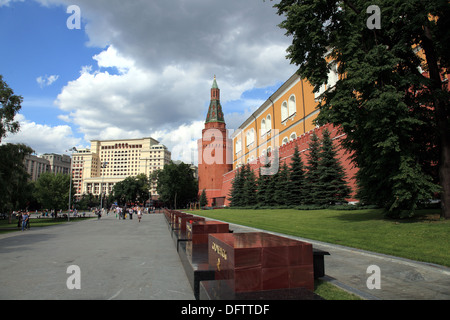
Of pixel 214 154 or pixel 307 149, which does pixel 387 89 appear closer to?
pixel 307 149

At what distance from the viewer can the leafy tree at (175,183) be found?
78.1 meters

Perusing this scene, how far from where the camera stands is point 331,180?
24312mm

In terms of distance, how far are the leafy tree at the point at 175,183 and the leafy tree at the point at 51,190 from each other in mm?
39004

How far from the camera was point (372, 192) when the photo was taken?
1327 centimetres

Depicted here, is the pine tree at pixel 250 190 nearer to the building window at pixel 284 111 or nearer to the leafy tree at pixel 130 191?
the building window at pixel 284 111

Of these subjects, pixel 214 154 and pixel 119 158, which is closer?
pixel 214 154

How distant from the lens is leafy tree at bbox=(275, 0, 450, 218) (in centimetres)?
1098

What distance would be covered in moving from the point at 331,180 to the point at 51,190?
3597 centimetres

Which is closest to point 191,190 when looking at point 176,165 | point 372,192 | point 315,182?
point 176,165

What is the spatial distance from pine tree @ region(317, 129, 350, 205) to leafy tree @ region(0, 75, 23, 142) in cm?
2732

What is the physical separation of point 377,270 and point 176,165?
76.4m

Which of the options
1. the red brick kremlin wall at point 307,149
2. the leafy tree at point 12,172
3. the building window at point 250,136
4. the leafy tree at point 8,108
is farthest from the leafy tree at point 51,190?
the building window at point 250,136

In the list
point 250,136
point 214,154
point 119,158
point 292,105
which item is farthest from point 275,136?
point 119,158
